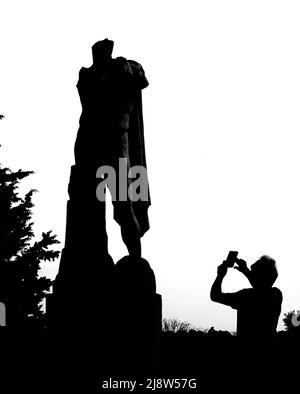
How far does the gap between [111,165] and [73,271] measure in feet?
4.08

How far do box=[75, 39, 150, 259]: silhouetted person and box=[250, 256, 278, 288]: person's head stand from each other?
236 centimetres

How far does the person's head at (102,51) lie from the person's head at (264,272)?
11.7 feet

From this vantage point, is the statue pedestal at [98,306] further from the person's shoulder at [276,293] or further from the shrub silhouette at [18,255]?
the shrub silhouette at [18,255]

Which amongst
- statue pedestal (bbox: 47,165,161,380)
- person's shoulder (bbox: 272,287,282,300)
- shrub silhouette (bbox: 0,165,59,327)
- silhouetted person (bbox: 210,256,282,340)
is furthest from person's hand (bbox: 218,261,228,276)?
shrub silhouette (bbox: 0,165,59,327)

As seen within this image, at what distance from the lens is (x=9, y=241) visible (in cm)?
1584

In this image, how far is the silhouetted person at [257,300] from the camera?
505 cm

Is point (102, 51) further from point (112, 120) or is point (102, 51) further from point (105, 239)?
point (105, 239)

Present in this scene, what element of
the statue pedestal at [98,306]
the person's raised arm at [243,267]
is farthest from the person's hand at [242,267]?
the statue pedestal at [98,306]

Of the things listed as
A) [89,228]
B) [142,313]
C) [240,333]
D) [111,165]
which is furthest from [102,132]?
[240,333]

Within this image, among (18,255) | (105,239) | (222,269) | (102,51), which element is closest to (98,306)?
(105,239)

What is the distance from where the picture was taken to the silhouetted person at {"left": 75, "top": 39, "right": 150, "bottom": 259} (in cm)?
749

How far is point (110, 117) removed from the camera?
7664 mm

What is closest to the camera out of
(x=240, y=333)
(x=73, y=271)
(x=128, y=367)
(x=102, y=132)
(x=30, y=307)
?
(x=240, y=333)
